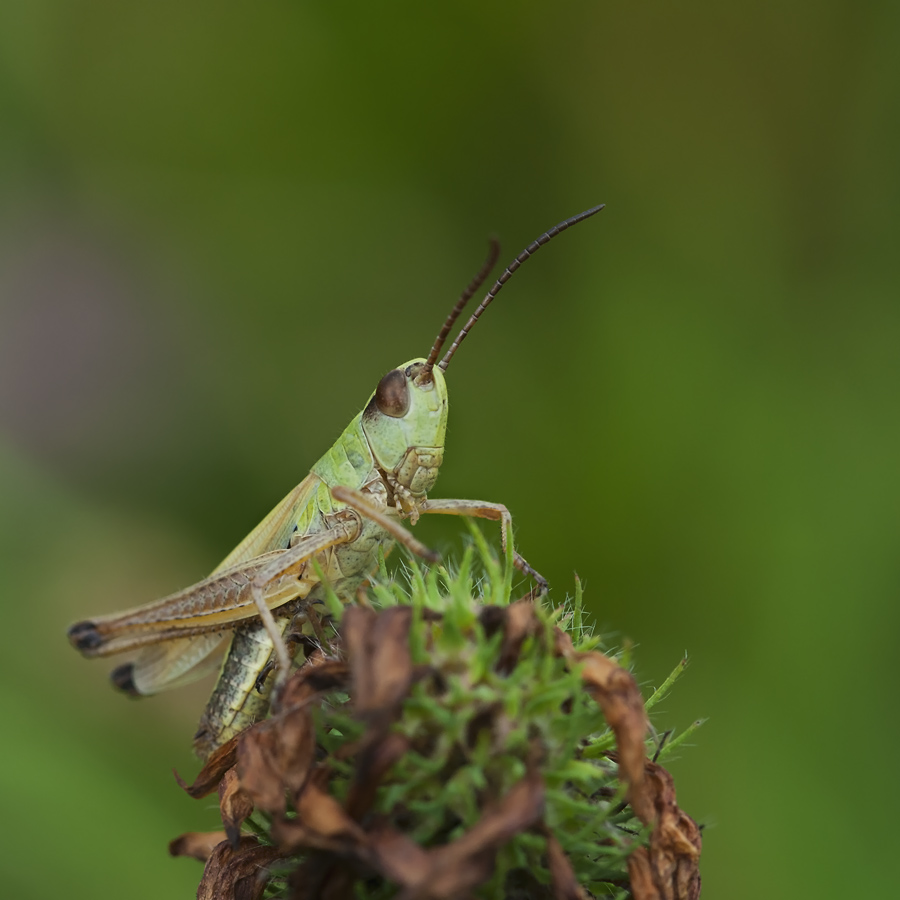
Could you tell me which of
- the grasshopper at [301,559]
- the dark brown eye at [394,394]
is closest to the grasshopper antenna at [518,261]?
the grasshopper at [301,559]

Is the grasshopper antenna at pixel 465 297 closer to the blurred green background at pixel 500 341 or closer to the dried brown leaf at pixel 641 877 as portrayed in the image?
the blurred green background at pixel 500 341

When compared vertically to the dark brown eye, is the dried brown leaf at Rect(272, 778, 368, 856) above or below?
below

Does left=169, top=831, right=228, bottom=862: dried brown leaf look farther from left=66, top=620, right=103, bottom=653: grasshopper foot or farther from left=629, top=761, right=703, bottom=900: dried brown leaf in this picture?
left=629, top=761, right=703, bottom=900: dried brown leaf

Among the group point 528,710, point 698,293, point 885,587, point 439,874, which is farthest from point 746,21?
point 439,874

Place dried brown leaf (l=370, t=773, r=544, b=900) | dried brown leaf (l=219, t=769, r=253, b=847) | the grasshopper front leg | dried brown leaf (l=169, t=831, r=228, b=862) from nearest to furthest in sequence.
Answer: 1. dried brown leaf (l=370, t=773, r=544, b=900)
2. dried brown leaf (l=219, t=769, r=253, b=847)
3. dried brown leaf (l=169, t=831, r=228, b=862)
4. the grasshopper front leg

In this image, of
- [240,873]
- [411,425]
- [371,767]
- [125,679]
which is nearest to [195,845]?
[240,873]

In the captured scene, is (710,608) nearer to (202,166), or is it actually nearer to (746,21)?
(746,21)

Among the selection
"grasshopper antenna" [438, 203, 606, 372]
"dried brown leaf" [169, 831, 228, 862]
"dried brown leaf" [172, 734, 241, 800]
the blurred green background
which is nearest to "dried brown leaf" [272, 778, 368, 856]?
"dried brown leaf" [172, 734, 241, 800]
